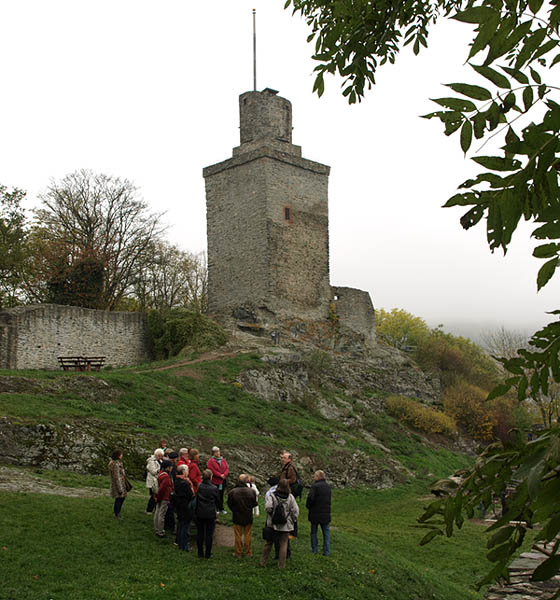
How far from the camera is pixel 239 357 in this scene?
92.0 ft

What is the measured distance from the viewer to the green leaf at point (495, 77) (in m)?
2.81

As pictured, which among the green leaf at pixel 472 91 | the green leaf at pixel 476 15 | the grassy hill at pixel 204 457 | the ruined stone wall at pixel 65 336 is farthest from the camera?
the ruined stone wall at pixel 65 336

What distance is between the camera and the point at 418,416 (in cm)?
2983

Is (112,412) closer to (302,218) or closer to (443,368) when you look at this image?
(302,218)

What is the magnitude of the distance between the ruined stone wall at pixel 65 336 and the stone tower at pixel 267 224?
5358 mm

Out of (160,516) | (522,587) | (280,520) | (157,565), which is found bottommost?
(522,587)

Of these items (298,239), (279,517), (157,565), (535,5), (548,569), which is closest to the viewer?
(548,569)

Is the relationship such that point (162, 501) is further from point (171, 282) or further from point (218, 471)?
point (171, 282)

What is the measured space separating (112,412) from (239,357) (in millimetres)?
9497

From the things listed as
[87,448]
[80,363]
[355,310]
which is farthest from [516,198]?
[355,310]

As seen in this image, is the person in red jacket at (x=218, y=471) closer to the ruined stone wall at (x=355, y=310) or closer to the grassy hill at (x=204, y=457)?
the grassy hill at (x=204, y=457)

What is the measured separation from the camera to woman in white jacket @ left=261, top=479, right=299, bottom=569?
34.1ft

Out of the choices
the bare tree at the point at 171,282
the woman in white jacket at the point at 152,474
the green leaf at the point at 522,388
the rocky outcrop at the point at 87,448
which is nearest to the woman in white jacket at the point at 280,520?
the woman in white jacket at the point at 152,474

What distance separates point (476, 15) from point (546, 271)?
1.00m
